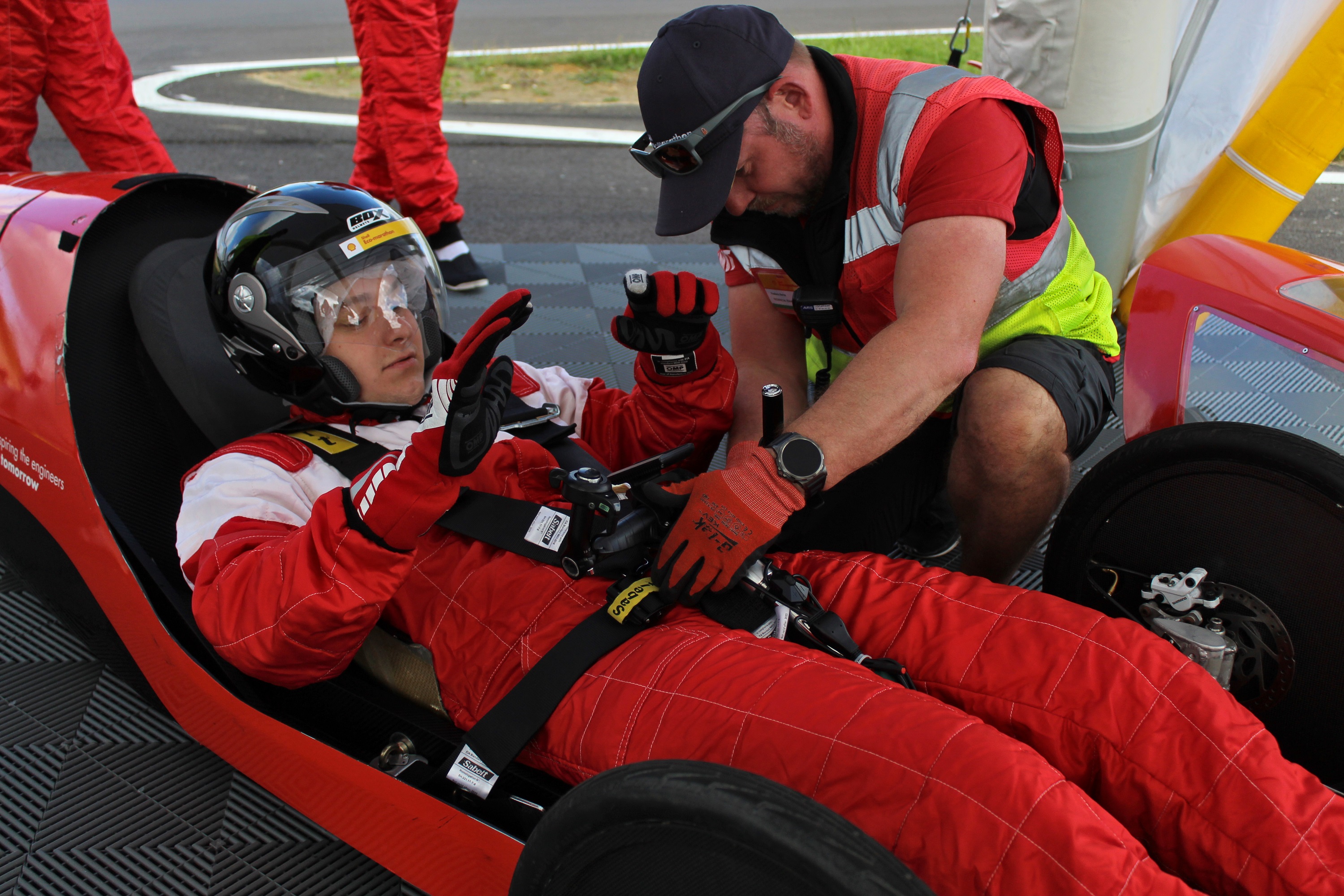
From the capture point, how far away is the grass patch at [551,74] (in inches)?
318

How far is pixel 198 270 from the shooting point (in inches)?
76.4

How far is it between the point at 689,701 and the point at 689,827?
34 centimetres

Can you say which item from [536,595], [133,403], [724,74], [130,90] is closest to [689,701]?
[536,595]

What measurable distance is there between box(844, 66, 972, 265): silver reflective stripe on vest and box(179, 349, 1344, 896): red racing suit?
0.66m

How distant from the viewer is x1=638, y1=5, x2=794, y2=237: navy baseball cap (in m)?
1.77

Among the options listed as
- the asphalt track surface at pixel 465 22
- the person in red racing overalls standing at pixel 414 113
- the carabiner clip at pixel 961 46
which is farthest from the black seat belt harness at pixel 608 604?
the asphalt track surface at pixel 465 22

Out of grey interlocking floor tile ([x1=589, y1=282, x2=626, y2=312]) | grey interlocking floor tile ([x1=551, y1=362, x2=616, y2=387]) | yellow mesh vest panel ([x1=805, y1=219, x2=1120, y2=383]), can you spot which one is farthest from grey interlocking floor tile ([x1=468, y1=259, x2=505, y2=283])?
yellow mesh vest panel ([x1=805, y1=219, x2=1120, y2=383])

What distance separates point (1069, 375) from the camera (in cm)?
197

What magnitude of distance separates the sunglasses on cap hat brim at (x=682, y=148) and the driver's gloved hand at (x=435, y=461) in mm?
550

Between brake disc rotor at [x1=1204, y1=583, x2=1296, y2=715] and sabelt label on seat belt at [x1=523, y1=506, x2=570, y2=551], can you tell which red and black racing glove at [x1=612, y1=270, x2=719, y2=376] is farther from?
brake disc rotor at [x1=1204, y1=583, x2=1296, y2=715]

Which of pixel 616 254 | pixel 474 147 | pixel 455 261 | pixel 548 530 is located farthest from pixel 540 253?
pixel 548 530

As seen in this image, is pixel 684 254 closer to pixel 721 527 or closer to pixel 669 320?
pixel 669 320

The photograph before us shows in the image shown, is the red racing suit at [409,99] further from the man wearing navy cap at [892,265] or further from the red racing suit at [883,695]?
the red racing suit at [883,695]

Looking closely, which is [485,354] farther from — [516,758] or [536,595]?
[516,758]
